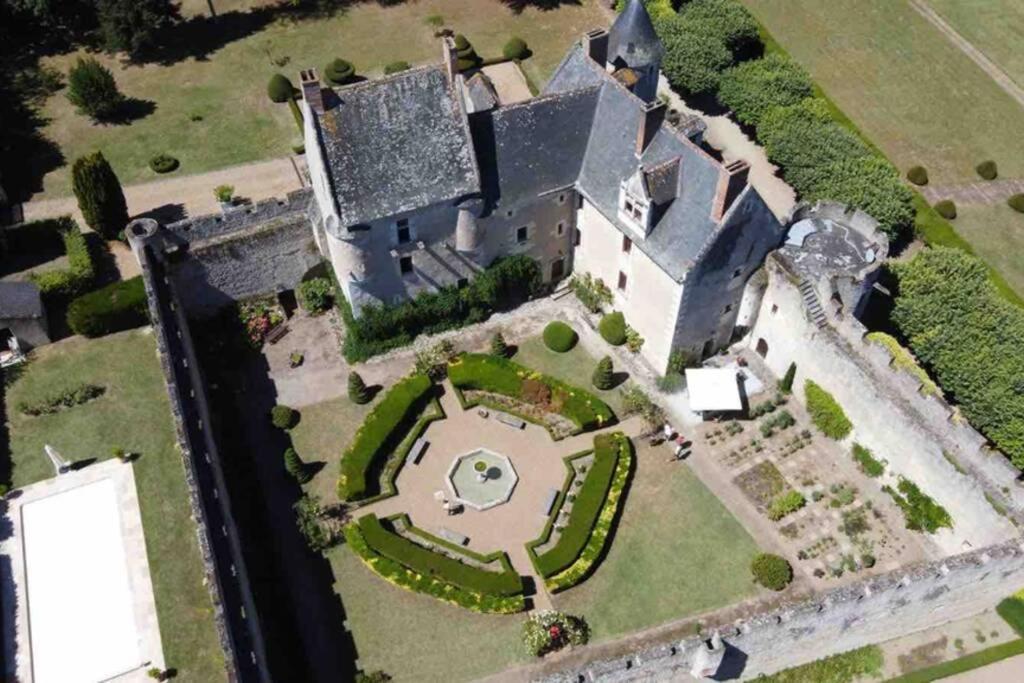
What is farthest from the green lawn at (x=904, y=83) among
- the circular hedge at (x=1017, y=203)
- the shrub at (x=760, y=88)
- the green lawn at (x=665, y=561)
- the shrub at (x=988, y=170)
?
the green lawn at (x=665, y=561)

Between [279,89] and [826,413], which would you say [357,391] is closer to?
[826,413]

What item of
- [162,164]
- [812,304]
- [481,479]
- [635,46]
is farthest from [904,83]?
[162,164]

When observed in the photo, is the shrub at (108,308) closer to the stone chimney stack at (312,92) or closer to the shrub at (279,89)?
the stone chimney stack at (312,92)

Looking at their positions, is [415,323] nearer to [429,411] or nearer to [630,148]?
[429,411]

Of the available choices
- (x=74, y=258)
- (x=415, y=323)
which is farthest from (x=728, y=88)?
(x=74, y=258)

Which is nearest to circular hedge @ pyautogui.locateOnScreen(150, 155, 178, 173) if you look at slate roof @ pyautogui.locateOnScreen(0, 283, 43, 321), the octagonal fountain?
slate roof @ pyautogui.locateOnScreen(0, 283, 43, 321)
